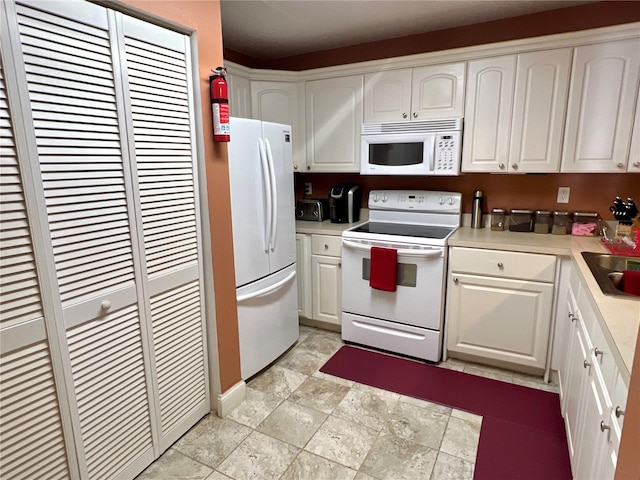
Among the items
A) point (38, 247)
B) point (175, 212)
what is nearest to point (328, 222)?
point (175, 212)

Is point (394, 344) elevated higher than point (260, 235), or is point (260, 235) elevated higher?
point (260, 235)

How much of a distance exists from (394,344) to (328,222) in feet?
3.71

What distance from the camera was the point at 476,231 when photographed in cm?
278

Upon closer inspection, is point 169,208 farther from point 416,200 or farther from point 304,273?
point 416,200

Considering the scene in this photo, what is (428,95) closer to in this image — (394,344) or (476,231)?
(476,231)

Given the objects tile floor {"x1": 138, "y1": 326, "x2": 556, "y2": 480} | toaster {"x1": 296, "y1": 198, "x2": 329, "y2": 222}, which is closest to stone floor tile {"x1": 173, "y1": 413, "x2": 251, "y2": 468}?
tile floor {"x1": 138, "y1": 326, "x2": 556, "y2": 480}

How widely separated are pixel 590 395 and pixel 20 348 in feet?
6.40

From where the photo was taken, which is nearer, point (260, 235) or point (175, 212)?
point (175, 212)

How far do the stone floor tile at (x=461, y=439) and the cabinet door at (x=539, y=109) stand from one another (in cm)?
165

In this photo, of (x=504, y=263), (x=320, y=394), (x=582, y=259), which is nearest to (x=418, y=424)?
(x=320, y=394)

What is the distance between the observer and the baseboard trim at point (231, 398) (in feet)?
6.95

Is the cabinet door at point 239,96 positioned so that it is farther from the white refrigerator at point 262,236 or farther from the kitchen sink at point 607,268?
the kitchen sink at point 607,268

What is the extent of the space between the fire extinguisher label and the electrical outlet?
A: 7.66 feet

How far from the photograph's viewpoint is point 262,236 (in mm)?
2338
